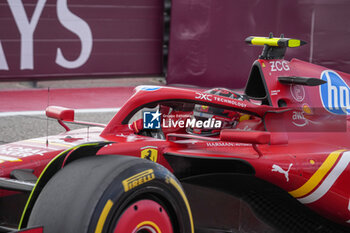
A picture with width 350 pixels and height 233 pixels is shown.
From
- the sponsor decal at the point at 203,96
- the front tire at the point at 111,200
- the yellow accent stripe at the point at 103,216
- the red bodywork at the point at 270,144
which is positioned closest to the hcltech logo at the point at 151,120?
the red bodywork at the point at 270,144

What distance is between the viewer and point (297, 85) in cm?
440

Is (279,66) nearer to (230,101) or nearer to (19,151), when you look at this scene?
(230,101)

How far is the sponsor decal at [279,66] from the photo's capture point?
4.41 m

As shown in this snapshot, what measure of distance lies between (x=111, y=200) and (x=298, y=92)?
2126 mm

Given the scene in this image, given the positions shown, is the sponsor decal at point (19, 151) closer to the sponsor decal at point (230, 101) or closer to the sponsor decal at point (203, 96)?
the sponsor decal at point (203, 96)

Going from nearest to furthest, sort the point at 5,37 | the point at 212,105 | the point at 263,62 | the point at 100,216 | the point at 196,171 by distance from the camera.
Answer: the point at 100,216 → the point at 196,171 → the point at 212,105 → the point at 263,62 → the point at 5,37

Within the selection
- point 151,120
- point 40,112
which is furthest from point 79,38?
point 151,120

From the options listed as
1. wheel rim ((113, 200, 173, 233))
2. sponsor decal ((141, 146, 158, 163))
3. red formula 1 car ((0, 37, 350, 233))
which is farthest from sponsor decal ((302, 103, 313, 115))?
wheel rim ((113, 200, 173, 233))

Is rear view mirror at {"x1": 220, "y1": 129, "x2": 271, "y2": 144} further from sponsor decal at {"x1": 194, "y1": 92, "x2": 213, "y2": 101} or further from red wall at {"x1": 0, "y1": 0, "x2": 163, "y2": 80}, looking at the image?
red wall at {"x1": 0, "y1": 0, "x2": 163, "y2": 80}

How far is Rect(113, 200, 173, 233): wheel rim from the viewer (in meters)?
2.74

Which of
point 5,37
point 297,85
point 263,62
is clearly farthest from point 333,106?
point 5,37

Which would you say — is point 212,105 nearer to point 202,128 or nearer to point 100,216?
point 202,128

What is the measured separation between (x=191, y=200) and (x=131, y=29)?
7.32m

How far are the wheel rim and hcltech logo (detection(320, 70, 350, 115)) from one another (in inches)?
77.5
